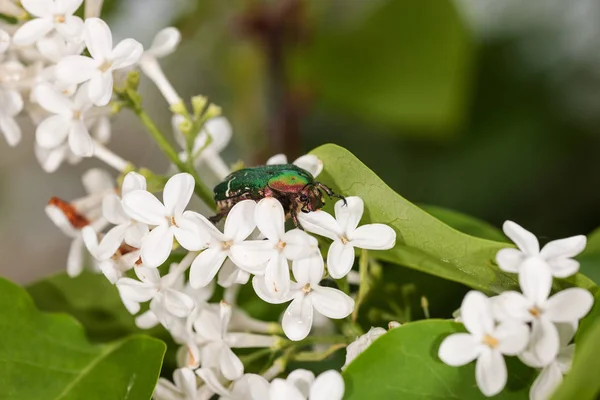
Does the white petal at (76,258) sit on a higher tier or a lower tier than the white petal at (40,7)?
lower

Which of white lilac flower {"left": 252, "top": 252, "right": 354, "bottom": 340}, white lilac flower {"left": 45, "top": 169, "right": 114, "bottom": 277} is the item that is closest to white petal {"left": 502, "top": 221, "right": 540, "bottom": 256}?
white lilac flower {"left": 252, "top": 252, "right": 354, "bottom": 340}

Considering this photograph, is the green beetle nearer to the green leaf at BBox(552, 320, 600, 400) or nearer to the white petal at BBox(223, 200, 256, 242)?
the white petal at BBox(223, 200, 256, 242)

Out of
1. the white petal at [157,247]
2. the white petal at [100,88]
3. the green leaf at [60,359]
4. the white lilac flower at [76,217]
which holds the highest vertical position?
the white petal at [100,88]

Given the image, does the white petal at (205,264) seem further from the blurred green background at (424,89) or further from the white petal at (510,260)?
the blurred green background at (424,89)

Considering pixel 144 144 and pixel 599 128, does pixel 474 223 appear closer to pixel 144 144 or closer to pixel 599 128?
pixel 599 128

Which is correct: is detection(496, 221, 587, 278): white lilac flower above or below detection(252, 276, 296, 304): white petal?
above

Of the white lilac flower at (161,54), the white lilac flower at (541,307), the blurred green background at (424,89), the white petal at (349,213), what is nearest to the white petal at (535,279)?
the white lilac flower at (541,307)

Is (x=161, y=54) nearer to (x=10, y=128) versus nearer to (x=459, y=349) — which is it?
(x=10, y=128)
